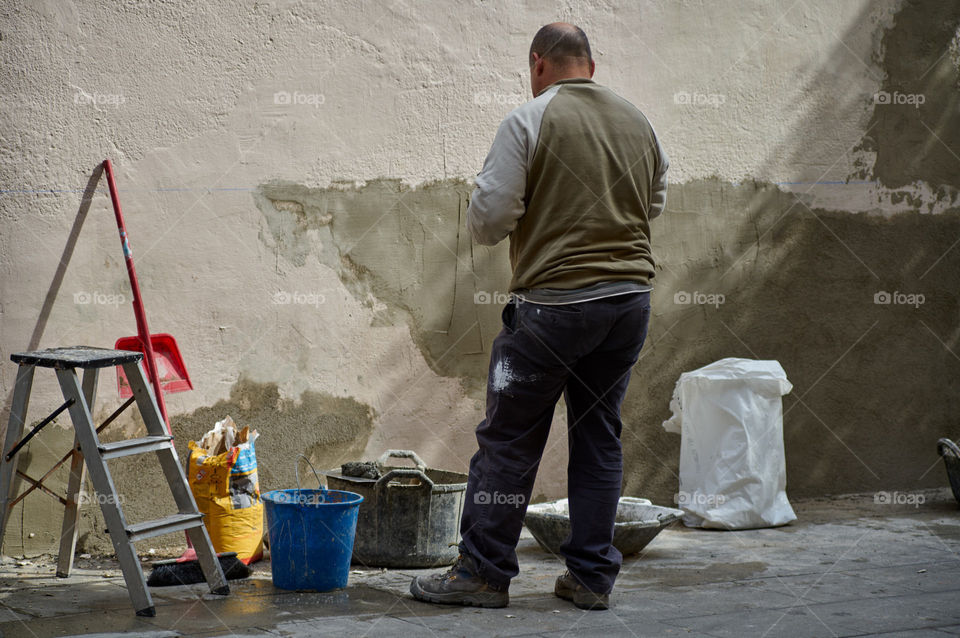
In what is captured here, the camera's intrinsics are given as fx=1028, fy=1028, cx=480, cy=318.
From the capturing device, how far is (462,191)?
4.74 metres

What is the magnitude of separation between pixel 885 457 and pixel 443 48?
3228 mm

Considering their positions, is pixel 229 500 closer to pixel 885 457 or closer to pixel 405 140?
pixel 405 140

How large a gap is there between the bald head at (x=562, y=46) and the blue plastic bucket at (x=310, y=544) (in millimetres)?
1691

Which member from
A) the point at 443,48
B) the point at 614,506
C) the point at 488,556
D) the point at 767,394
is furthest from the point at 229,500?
the point at 767,394

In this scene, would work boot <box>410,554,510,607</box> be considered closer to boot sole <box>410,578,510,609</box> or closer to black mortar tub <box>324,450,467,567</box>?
boot sole <box>410,578,510,609</box>

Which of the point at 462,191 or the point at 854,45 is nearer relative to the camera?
the point at 462,191

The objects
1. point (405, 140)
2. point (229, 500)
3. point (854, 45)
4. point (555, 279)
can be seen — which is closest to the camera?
point (555, 279)

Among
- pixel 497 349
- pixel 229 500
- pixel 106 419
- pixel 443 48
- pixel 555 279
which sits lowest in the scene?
pixel 229 500
